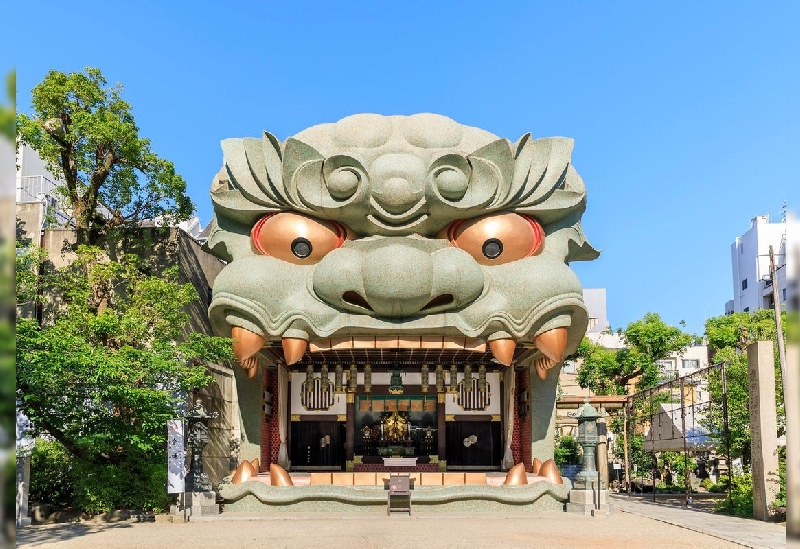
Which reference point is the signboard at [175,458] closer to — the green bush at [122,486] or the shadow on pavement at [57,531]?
the shadow on pavement at [57,531]

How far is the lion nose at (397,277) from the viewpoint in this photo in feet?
52.7

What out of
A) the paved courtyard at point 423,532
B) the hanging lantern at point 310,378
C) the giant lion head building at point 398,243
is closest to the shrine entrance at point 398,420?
the hanging lantern at point 310,378

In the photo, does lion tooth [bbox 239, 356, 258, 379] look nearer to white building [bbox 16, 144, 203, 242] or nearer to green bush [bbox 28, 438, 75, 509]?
green bush [bbox 28, 438, 75, 509]

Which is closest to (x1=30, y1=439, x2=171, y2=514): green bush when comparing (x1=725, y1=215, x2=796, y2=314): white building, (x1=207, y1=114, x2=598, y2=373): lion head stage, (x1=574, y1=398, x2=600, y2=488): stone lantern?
(x1=207, y1=114, x2=598, y2=373): lion head stage

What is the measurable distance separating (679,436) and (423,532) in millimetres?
13029

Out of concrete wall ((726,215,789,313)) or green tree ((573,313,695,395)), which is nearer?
green tree ((573,313,695,395))

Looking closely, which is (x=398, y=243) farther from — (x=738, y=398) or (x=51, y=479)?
(x=738, y=398)

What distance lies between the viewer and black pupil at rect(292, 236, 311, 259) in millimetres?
17484

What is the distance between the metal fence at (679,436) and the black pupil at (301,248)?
10.5m

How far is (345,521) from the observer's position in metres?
15.6

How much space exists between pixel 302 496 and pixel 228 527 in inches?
104

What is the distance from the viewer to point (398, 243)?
1681 cm

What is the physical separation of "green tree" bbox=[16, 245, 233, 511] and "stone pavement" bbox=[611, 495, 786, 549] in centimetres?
1081

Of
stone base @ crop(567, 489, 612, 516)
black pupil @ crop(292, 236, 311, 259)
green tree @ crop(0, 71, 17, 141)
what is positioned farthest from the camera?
black pupil @ crop(292, 236, 311, 259)
